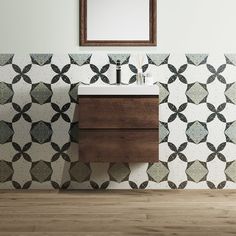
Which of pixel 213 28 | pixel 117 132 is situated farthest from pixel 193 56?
pixel 117 132

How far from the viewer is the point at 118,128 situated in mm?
3207

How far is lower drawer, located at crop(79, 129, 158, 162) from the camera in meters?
3.21

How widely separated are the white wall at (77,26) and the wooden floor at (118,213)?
43.0 inches

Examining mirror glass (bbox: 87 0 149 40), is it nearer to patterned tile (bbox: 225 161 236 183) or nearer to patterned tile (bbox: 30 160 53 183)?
patterned tile (bbox: 30 160 53 183)

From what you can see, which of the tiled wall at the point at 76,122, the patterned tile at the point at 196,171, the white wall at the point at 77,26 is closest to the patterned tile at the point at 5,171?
the tiled wall at the point at 76,122

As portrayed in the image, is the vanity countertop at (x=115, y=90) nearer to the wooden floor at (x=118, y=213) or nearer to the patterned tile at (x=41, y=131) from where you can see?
the patterned tile at (x=41, y=131)

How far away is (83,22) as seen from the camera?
3.48 m

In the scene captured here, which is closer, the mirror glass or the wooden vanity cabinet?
the wooden vanity cabinet

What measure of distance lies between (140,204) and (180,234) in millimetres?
647

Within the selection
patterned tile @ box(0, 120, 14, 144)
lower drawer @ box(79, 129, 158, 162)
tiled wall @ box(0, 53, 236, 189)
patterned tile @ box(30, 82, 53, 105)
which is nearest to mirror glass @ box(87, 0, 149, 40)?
tiled wall @ box(0, 53, 236, 189)

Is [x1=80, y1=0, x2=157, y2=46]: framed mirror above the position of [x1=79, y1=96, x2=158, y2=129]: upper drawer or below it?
above

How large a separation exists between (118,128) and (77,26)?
88 centimetres

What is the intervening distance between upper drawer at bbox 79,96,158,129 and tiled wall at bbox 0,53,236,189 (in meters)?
0.36

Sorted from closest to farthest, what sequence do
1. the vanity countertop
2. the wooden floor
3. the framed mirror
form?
the wooden floor
the vanity countertop
the framed mirror
